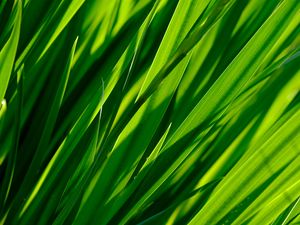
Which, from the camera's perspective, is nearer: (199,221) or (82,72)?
(199,221)

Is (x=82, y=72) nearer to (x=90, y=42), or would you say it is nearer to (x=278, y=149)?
(x=90, y=42)

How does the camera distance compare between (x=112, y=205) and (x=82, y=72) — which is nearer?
(x=112, y=205)

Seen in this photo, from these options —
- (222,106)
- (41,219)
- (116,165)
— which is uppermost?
(222,106)

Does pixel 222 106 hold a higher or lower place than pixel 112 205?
higher

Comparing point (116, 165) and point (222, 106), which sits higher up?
point (222, 106)

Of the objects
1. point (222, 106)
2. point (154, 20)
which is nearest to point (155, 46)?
point (154, 20)

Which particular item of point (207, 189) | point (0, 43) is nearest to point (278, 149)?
point (207, 189)

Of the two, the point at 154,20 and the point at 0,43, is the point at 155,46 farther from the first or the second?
the point at 0,43
